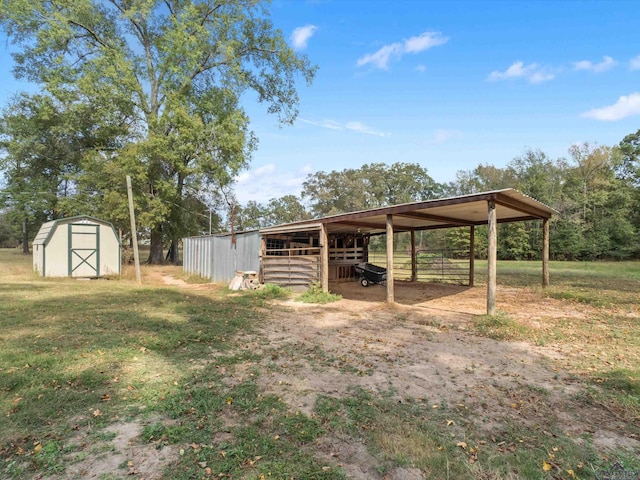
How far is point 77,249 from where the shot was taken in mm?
14523

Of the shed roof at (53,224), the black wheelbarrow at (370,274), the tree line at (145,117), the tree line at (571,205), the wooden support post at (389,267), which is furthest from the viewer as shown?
the tree line at (571,205)

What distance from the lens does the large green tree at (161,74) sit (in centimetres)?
1977

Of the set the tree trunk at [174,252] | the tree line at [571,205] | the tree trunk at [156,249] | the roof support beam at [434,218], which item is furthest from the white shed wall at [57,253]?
the tree line at [571,205]

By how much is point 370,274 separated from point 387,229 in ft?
17.0

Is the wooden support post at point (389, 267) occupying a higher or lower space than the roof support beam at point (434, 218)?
lower

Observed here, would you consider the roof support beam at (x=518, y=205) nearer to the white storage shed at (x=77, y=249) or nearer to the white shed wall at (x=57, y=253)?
the white storage shed at (x=77, y=249)

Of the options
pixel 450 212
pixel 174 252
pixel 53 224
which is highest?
pixel 450 212

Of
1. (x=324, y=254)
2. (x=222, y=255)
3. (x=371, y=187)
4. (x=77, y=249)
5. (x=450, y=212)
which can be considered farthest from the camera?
(x=371, y=187)

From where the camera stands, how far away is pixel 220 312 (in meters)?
8.26

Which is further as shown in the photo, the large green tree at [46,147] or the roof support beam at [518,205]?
the large green tree at [46,147]

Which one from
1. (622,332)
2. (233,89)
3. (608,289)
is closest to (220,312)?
(622,332)

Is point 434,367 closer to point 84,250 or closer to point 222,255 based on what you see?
point 222,255

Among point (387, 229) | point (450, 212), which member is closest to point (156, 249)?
point (387, 229)

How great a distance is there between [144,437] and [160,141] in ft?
65.4
